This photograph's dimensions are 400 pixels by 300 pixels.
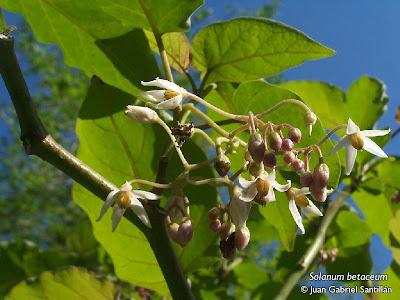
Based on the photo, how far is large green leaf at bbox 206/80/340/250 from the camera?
0.66m

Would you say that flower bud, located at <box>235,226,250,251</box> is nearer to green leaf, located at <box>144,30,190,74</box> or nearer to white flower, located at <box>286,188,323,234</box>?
white flower, located at <box>286,188,323,234</box>

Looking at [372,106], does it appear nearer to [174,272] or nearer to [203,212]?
[203,212]

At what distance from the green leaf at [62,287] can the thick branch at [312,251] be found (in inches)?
12.9

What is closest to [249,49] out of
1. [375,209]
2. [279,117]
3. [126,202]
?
[279,117]

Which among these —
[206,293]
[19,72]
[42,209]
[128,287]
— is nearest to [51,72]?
[42,209]

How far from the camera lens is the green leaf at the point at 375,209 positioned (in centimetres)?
143

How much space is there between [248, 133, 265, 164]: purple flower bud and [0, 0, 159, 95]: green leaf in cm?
28

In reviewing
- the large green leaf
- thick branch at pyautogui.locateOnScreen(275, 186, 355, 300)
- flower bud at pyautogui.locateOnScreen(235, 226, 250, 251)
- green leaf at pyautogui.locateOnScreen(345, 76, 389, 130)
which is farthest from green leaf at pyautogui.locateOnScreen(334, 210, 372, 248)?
flower bud at pyautogui.locateOnScreen(235, 226, 250, 251)

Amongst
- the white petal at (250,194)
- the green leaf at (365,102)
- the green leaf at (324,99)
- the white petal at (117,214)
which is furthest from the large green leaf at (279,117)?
the green leaf at (365,102)

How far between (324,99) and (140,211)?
94 centimetres

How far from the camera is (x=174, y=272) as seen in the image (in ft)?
1.97

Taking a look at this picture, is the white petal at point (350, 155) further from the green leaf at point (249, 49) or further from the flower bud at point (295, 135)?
the green leaf at point (249, 49)

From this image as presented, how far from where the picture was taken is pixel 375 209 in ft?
4.75

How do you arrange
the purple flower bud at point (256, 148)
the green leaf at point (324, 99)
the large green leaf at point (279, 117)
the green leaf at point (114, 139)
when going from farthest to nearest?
1. the green leaf at point (324, 99)
2. the green leaf at point (114, 139)
3. the large green leaf at point (279, 117)
4. the purple flower bud at point (256, 148)
